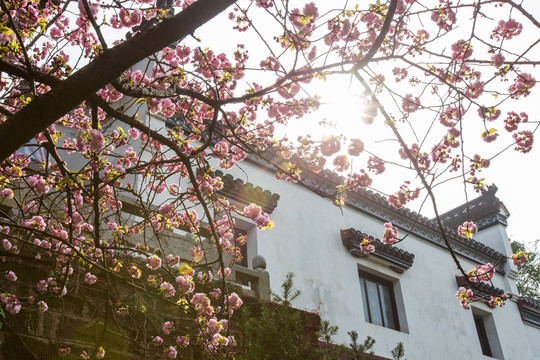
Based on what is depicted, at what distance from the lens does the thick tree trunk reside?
256 centimetres

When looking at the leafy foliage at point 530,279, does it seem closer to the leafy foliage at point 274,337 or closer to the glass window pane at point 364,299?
the glass window pane at point 364,299

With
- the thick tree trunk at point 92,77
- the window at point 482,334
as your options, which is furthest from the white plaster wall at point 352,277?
the thick tree trunk at point 92,77

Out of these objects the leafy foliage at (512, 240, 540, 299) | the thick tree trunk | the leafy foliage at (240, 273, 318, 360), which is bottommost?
the leafy foliage at (240, 273, 318, 360)

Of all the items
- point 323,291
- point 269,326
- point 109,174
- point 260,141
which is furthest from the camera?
point 323,291

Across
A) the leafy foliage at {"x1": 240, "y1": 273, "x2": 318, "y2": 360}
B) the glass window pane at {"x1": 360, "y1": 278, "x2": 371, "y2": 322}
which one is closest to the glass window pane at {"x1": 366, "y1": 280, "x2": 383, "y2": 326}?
the glass window pane at {"x1": 360, "y1": 278, "x2": 371, "y2": 322}

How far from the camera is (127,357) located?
429 centimetres

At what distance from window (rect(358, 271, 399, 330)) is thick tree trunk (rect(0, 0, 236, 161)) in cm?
821

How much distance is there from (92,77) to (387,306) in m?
9.16

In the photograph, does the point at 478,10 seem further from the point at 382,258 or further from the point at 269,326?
the point at 382,258

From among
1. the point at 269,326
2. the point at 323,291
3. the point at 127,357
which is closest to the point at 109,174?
the point at 127,357

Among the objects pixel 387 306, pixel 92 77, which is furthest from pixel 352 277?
pixel 92 77

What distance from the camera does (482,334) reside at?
1248 cm

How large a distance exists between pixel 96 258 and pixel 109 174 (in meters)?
0.94

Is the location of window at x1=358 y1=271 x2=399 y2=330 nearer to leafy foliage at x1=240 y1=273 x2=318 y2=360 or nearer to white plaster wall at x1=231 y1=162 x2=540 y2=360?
white plaster wall at x1=231 y1=162 x2=540 y2=360
